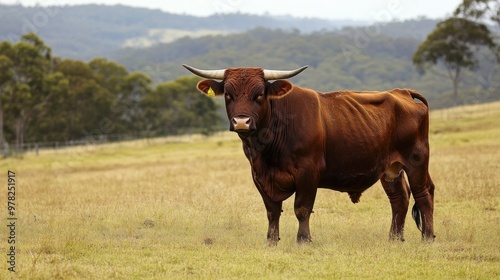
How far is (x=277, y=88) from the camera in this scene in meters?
9.73

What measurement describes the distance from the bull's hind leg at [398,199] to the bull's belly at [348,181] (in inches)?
33.6

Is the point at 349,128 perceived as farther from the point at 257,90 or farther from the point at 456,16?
the point at 456,16

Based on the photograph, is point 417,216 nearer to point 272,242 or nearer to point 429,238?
point 429,238

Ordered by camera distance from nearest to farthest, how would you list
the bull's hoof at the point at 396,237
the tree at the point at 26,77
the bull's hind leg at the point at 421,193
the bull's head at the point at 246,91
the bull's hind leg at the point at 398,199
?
the bull's head at the point at 246,91 < the bull's hoof at the point at 396,237 < the bull's hind leg at the point at 421,193 < the bull's hind leg at the point at 398,199 < the tree at the point at 26,77

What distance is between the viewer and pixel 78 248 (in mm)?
9195

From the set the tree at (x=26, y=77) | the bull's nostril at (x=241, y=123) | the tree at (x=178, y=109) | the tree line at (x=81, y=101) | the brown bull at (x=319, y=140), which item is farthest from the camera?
the tree at (x=178, y=109)

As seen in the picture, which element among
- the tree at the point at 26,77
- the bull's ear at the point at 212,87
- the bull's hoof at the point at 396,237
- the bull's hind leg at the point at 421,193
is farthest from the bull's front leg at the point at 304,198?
the tree at the point at 26,77

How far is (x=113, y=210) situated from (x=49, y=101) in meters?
53.8

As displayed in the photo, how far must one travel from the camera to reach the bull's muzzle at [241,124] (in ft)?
29.4

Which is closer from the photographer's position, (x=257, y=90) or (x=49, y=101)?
(x=257, y=90)

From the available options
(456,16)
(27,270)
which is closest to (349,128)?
(27,270)

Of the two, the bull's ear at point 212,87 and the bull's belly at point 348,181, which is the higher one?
the bull's ear at point 212,87

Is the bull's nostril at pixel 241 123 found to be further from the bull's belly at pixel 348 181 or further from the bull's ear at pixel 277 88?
the bull's belly at pixel 348 181

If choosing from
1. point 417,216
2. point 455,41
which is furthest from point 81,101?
point 417,216
